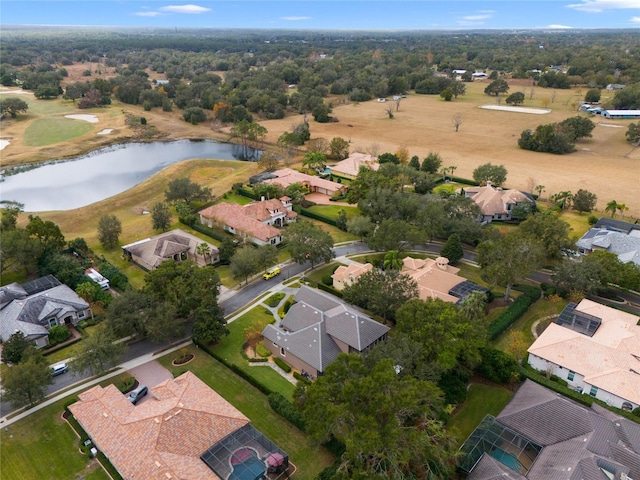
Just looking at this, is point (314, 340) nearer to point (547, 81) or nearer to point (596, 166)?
point (596, 166)

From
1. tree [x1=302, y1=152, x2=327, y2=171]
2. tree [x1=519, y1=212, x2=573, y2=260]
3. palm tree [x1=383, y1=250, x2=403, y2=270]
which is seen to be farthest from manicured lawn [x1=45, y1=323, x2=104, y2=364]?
tree [x1=302, y1=152, x2=327, y2=171]

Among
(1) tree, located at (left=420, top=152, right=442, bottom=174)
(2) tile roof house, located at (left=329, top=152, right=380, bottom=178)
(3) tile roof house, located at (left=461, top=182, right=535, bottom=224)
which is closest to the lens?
(3) tile roof house, located at (left=461, top=182, right=535, bottom=224)

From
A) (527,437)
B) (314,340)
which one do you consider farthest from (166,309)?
(527,437)

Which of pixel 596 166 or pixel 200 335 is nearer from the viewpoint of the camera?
pixel 200 335

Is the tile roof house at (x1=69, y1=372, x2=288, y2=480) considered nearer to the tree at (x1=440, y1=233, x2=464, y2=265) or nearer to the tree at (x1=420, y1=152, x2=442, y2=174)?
the tree at (x1=440, y1=233, x2=464, y2=265)

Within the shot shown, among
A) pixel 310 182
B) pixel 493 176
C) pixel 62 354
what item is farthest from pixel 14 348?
pixel 493 176

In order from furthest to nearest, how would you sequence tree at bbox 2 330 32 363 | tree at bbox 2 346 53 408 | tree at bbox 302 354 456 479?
tree at bbox 2 330 32 363
tree at bbox 2 346 53 408
tree at bbox 302 354 456 479
